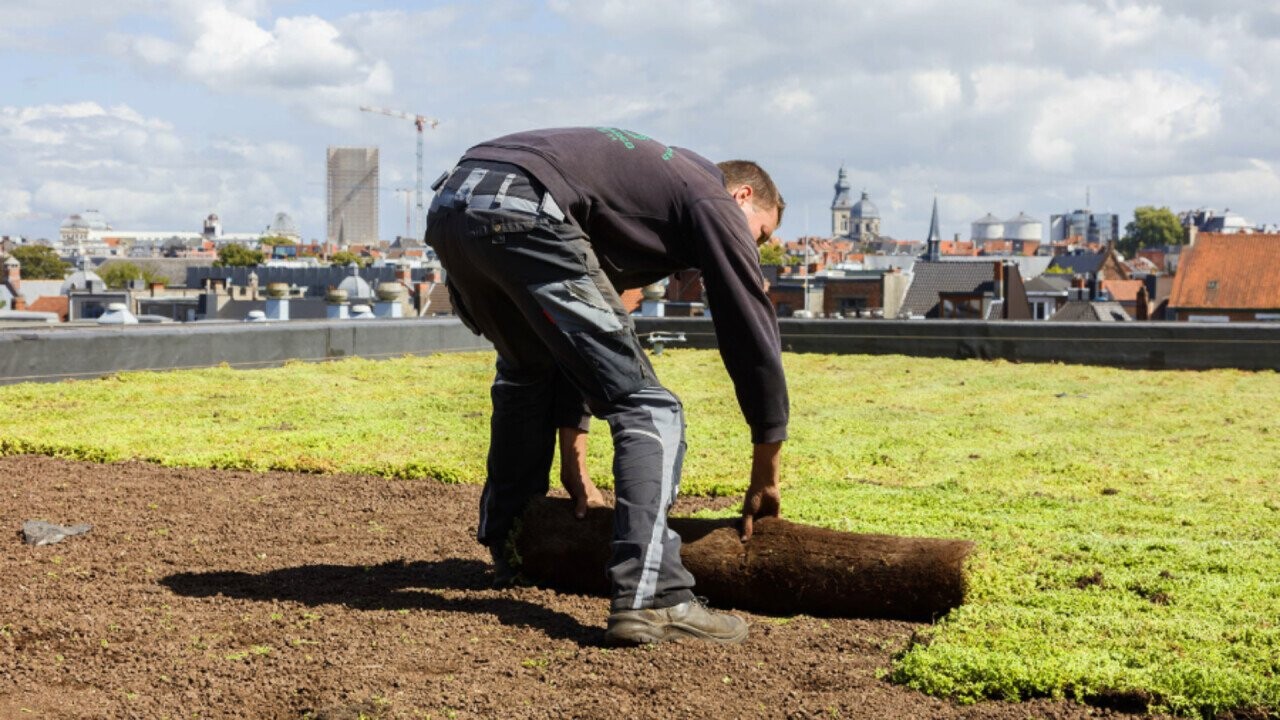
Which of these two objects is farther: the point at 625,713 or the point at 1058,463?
the point at 1058,463

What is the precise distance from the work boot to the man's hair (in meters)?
1.29

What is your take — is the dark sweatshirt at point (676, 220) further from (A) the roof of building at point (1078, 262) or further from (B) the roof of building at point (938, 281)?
(A) the roof of building at point (1078, 262)

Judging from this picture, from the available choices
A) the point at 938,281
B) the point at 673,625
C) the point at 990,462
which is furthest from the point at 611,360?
the point at 938,281

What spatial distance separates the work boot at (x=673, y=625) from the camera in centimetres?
354

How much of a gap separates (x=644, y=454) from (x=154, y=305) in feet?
230

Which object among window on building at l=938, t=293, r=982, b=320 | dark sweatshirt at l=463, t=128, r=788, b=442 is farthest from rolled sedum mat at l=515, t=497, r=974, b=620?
window on building at l=938, t=293, r=982, b=320

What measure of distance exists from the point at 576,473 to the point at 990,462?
12.1 ft

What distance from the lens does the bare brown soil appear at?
3.07 m

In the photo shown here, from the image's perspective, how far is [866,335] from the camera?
1580 centimetres

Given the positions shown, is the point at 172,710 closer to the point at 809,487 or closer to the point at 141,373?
the point at 809,487

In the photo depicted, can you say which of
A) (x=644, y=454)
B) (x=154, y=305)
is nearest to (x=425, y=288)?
(x=154, y=305)

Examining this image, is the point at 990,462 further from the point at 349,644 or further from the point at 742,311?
the point at 349,644

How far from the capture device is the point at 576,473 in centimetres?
437

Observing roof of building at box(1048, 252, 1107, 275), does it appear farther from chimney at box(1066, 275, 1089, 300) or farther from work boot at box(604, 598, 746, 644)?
work boot at box(604, 598, 746, 644)
